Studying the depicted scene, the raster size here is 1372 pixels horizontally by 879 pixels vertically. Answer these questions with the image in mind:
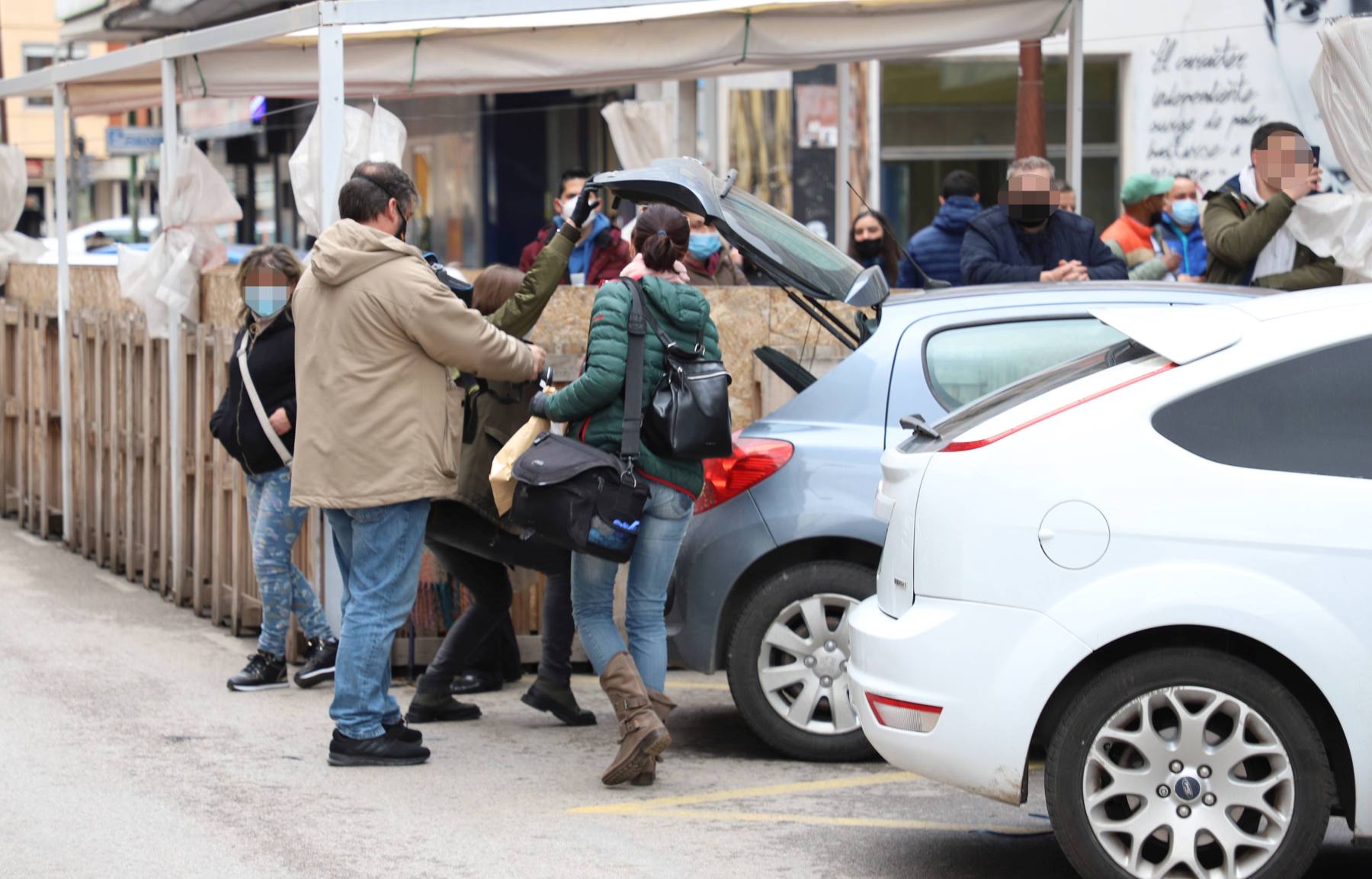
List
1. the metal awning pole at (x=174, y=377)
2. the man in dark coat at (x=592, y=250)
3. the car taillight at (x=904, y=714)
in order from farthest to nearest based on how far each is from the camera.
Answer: the man in dark coat at (x=592, y=250) < the metal awning pole at (x=174, y=377) < the car taillight at (x=904, y=714)

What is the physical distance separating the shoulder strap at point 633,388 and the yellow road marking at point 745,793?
45.5 inches

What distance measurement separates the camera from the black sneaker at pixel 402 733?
6.54 meters

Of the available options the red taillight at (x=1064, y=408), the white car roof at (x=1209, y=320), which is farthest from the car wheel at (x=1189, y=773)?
the white car roof at (x=1209, y=320)

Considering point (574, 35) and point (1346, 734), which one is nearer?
point (1346, 734)

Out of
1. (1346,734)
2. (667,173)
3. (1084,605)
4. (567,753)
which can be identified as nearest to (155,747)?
(567,753)

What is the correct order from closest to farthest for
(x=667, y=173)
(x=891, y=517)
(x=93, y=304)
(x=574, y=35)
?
(x=891, y=517)
(x=667, y=173)
(x=574, y=35)
(x=93, y=304)

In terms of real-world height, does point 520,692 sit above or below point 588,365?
below

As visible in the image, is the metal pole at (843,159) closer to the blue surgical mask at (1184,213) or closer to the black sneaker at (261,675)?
the blue surgical mask at (1184,213)

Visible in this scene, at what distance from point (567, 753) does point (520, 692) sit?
3.58 feet

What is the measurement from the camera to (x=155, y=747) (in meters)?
6.67

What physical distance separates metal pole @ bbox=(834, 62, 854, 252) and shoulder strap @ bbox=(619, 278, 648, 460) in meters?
3.46

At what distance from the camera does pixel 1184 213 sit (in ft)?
36.9

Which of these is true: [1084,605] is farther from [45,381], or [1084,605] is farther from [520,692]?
[45,381]

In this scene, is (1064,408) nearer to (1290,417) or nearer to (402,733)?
(1290,417)
